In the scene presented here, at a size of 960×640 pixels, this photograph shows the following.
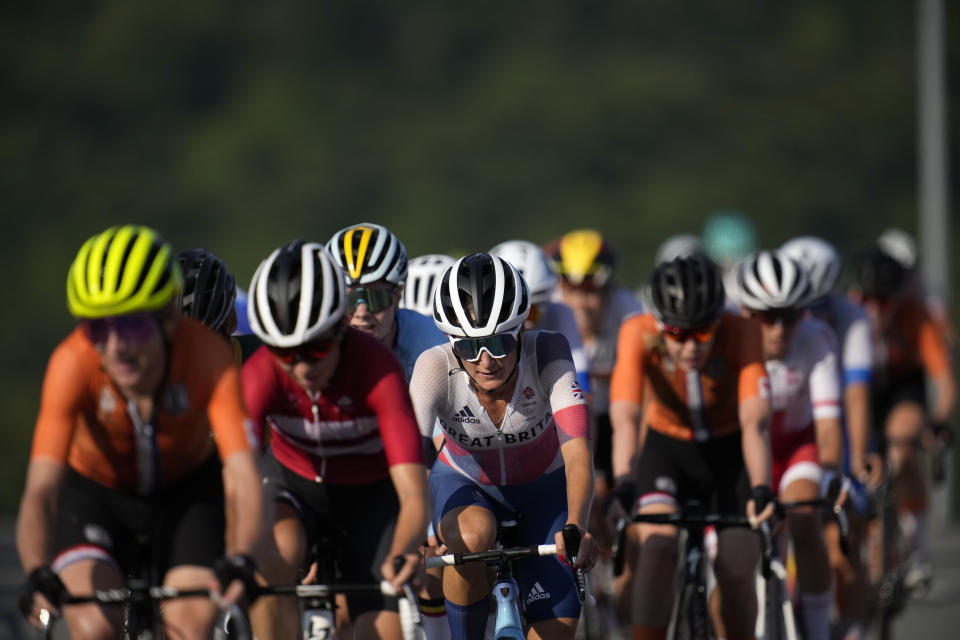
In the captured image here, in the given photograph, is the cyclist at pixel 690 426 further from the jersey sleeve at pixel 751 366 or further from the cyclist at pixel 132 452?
the cyclist at pixel 132 452

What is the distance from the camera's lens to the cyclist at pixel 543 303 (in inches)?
340

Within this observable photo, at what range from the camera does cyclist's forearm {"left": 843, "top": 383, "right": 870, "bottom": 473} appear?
30.1ft

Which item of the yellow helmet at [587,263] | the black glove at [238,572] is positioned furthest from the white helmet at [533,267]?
the black glove at [238,572]

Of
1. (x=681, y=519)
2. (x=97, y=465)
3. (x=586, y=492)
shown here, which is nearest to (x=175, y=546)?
(x=97, y=465)

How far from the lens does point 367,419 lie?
18.7 ft

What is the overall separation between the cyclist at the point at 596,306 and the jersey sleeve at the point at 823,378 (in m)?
1.88

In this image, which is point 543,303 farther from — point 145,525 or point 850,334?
point 145,525

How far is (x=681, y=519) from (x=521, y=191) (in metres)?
27.8

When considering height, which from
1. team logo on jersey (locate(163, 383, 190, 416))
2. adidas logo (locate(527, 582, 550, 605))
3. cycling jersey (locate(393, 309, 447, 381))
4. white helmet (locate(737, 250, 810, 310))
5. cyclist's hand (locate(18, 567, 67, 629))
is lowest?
adidas logo (locate(527, 582, 550, 605))

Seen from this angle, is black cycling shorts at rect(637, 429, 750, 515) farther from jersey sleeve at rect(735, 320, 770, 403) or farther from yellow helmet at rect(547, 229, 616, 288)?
yellow helmet at rect(547, 229, 616, 288)

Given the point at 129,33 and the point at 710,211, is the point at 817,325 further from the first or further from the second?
the point at 129,33

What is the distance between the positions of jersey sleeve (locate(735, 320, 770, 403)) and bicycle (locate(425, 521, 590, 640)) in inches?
68.3

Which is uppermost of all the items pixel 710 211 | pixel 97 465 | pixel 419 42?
pixel 419 42

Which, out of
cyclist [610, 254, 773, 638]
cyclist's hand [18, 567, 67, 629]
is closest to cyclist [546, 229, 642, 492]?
cyclist [610, 254, 773, 638]
